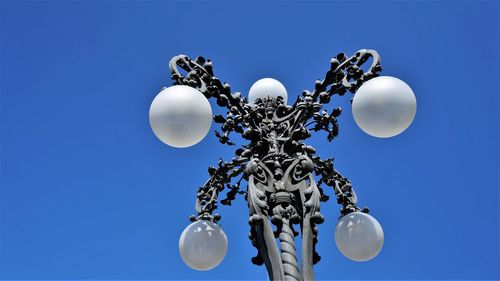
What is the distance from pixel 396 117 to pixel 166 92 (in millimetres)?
1872

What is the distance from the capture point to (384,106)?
511cm

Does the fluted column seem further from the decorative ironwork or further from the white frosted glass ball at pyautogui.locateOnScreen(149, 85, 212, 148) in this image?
the white frosted glass ball at pyautogui.locateOnScreen(149, 85, 212, 148)

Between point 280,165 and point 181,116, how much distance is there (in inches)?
34.2

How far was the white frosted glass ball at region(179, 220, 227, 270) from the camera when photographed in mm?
5520

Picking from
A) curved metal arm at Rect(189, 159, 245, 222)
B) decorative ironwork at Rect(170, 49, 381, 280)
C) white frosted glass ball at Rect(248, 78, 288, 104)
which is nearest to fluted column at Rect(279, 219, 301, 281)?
decorative ironwork at Rect(170, 49, 381, 280)

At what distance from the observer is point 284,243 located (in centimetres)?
440

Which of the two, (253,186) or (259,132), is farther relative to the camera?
(259,132)

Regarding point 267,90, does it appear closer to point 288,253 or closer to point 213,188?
point 213,188

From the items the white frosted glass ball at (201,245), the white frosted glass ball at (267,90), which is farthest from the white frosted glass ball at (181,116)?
the white frosted glass ball at (267,90)

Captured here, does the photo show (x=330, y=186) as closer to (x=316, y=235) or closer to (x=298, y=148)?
(x=298, y=148)

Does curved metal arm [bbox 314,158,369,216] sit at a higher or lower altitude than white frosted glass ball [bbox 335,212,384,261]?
higher

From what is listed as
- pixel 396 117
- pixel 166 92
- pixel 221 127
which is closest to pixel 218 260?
pixel 221 127

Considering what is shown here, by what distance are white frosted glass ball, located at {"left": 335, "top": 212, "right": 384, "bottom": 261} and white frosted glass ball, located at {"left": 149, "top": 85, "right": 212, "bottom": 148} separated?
1557 mm

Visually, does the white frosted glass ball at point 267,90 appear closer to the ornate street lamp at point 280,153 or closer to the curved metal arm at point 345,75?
the ornate street lamp at point 280,153
